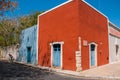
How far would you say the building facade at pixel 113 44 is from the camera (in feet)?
84.8

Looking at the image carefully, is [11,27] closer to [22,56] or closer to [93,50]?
[22,56]

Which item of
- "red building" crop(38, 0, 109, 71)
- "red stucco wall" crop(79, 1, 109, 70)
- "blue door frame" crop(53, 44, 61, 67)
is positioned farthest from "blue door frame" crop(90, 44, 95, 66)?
"blue door frame" crop(53, 44, 61, 67)

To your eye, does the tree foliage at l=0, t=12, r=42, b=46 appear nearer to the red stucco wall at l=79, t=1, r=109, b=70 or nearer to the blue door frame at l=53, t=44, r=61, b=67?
the blue door frame at l=53, t=44, r=61, b=67

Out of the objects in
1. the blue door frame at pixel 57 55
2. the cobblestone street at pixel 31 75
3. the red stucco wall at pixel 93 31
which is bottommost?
the cobblestone street at pixel 31 75

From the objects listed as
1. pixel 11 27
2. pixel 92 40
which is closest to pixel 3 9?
pixel 92 40

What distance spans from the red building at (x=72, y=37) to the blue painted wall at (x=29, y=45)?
4.73 feet

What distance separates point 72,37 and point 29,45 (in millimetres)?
9392

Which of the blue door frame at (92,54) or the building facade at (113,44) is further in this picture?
the building facade at (113,44)

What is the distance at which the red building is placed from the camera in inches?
709

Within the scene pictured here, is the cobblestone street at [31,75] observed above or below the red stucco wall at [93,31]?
below

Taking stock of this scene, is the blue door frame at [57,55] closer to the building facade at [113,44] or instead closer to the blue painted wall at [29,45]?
the blue painted wall at [29,45]

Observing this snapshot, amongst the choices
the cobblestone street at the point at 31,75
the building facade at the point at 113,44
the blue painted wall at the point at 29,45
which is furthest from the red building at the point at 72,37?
the cobblestone street at the point at 31,75

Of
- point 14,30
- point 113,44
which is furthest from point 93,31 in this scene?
point 14,30

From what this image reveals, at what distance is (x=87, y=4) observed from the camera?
19.7m
